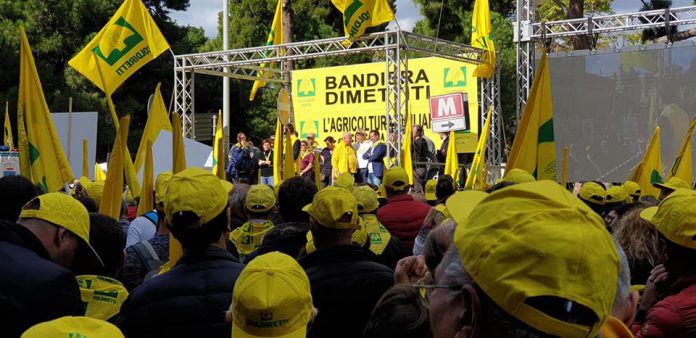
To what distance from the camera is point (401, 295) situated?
9.87 ft

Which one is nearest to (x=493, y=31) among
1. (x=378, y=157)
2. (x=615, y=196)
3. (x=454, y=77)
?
(x=454, y=77)

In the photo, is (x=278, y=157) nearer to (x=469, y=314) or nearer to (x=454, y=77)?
(x=454, y=77)

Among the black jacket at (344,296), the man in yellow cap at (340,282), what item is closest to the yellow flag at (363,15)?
the man in yellow cap at (340,282)

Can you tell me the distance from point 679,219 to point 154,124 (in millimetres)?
7412

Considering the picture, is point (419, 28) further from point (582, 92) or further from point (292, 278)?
point (292, 278)

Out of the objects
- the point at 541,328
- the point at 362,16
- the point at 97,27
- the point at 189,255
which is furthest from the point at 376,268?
the point at 97,27

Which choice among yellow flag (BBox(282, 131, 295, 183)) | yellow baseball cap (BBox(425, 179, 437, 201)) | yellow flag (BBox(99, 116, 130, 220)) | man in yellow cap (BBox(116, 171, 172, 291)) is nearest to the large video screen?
yellow baseball cap (BBox(425, 179, 437, 201))

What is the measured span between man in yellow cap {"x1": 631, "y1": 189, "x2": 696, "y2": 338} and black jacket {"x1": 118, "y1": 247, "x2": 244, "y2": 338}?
1.54 m

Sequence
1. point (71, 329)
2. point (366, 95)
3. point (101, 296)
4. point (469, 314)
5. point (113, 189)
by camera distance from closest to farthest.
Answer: point (469, 314)
point (71, 329)
point (101, 296)
point (113, 189)
point (366, 95)

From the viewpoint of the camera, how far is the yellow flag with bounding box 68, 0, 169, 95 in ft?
34.4

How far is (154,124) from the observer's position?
9.96m

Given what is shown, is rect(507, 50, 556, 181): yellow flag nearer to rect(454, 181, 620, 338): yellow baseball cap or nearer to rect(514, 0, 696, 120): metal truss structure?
rect(454, 181, 620, 338): yellow baseball cap

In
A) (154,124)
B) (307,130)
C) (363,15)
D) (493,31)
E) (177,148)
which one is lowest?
(177,148)

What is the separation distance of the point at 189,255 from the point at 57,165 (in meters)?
4.15
